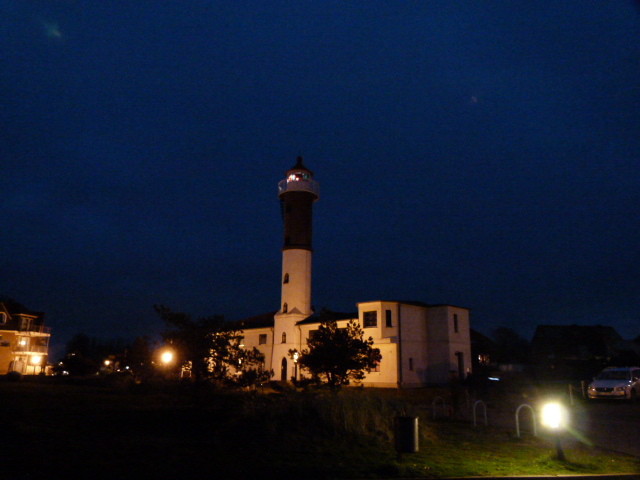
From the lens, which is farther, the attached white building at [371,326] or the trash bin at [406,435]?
the attached white building at [371,326]

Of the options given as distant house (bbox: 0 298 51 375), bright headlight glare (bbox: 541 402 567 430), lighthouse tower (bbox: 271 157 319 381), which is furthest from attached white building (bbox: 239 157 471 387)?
distant house (bbox: 0 298 51 375)

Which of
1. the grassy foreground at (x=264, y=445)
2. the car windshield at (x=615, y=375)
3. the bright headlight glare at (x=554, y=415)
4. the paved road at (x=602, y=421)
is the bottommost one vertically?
the paved road at (x=602, y=421)

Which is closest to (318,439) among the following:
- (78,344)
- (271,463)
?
(271,463)

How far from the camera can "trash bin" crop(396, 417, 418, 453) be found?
9812 millimetres

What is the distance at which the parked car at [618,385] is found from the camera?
24.3 metres

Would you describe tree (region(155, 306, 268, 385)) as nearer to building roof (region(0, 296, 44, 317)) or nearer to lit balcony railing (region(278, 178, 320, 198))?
lit balcony railing (region(278, 178, 320, 198))

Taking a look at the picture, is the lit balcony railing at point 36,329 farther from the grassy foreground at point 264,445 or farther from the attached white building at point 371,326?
the grassy foreground at point 264,445

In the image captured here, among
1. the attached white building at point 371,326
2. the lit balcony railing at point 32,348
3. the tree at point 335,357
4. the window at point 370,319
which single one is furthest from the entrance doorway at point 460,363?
the lit balcony railing at point 32,348

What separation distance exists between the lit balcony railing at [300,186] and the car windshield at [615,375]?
2858cm

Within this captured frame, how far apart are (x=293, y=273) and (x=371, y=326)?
10.3 m

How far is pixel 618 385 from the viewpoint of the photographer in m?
24.4

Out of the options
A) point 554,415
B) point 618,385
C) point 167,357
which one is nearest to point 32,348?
point 167,357

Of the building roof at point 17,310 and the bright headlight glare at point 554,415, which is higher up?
the building roof at point 17,310

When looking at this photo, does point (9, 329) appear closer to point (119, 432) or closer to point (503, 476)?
point (119, 432)
